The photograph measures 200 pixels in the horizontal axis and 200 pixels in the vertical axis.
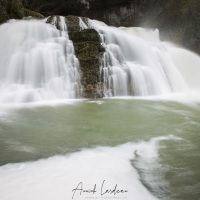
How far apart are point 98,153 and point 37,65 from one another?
524 centimetres

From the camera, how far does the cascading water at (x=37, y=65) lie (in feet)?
23.9

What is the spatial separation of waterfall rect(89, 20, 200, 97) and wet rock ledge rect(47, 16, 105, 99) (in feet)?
0.78

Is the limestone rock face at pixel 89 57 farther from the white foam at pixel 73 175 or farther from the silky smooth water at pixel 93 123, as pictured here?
the white foam at pixel 73 175

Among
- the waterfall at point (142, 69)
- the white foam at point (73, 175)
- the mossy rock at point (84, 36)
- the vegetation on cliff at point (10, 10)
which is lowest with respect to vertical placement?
the white foam at point (73, 175)

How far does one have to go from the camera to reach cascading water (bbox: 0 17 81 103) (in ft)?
23.9

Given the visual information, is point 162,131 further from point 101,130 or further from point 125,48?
point 125,48

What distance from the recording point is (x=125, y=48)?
9969 millimetres

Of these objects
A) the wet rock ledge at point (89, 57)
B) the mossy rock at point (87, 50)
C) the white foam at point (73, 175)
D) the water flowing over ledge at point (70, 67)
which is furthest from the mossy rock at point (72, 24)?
the white foam at point (73, 175)

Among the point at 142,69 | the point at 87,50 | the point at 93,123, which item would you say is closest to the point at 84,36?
the point at 87,50

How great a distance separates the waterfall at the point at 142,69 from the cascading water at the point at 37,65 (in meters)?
1.21

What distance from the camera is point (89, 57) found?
8398mm

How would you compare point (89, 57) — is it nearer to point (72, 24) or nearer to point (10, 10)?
point (72, 24)

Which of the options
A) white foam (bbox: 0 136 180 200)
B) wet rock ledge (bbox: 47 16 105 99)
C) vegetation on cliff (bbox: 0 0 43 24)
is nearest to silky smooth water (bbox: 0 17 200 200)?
white foam (bbox: 0 136 180 200)

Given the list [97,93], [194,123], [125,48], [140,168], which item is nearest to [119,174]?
[140,168]
